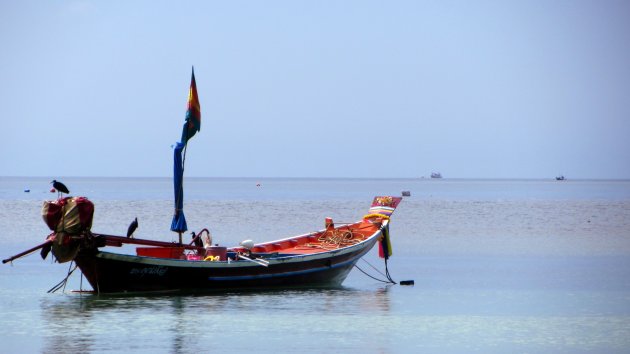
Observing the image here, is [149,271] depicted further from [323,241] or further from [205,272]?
[323,241]

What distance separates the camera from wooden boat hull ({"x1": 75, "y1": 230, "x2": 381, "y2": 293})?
1087 inches

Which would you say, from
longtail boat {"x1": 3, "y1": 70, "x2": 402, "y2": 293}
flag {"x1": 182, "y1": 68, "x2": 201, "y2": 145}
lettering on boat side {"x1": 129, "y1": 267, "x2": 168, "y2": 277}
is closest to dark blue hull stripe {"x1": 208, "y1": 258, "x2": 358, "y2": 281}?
longtail boat {"x1": 3, "y1": 70, "x2": 402, "y2": 293}

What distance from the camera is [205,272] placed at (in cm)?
2914

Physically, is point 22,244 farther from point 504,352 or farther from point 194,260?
point 504,352

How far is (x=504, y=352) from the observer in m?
22.1

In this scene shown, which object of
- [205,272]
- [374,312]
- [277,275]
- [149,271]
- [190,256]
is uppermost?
[190,256]

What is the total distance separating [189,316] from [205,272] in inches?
120

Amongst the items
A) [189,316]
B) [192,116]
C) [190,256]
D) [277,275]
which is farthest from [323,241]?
[189,316]

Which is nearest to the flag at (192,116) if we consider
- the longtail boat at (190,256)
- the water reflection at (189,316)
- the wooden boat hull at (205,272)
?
the longtail boat at (190,256)

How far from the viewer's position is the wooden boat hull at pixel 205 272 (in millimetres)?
27609

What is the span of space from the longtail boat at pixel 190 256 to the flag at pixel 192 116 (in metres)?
0.02

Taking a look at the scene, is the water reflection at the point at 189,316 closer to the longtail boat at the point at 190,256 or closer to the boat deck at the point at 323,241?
the longtail boat at the point at 190,256

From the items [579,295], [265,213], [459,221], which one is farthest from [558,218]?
[579,295]

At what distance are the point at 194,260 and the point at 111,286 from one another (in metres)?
2.41
